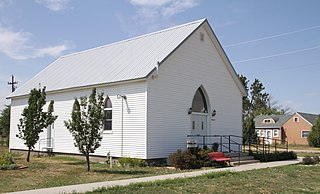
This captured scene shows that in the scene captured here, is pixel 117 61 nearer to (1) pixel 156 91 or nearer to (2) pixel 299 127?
(1) pixel 156 91

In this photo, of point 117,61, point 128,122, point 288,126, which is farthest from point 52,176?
point 288,126

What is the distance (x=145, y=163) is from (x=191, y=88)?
5596 mm

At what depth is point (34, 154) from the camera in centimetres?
2922

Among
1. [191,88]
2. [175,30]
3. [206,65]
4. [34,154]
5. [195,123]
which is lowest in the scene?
[34,154]

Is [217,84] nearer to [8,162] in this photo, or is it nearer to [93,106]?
[93,106]

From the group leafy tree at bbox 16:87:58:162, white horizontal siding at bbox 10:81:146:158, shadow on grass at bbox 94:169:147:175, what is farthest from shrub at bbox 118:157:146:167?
leafy tree at bbox 16:87:58:162

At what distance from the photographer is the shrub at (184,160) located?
20031mm

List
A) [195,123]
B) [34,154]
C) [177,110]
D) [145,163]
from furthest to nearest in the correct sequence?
[34,154] < [195,123] < [177,110] < [145,163]

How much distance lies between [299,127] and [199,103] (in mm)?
46295

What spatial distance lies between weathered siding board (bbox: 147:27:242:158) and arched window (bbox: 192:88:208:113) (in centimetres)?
39

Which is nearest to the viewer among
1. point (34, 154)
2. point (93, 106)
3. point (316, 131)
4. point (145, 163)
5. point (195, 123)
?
point (93, 106)

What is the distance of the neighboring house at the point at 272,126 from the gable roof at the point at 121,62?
Answer: 141 ft

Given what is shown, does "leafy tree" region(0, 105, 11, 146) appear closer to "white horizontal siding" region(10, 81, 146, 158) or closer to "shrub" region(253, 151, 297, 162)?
"white horizontal siding" region(10, 81, 146, 158)

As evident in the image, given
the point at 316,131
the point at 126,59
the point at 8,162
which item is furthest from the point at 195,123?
the point at 316,131
